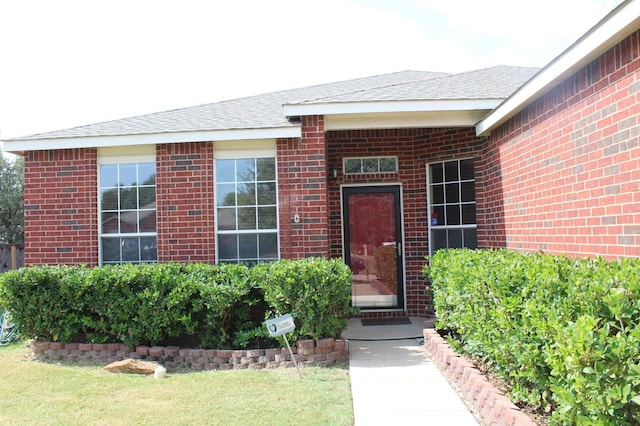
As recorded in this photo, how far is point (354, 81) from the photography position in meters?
11.9

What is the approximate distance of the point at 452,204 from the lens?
8.91 meters

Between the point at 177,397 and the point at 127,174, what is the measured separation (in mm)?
4398

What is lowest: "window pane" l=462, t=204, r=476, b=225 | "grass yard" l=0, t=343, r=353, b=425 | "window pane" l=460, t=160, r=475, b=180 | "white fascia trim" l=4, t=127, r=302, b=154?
"grass yard" l=0, t=343, r=353, b=425

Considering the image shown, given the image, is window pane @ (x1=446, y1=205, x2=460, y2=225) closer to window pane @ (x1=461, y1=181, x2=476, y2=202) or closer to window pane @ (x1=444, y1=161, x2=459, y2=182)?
window pane @ (x1=461, y1=181, x2=476, y2=202)

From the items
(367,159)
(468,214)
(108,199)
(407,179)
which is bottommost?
(468,214)

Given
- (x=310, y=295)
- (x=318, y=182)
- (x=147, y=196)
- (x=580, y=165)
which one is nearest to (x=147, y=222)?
(x=147, y=196)

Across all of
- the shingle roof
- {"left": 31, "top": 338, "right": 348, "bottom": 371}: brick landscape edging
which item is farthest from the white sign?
the shingle roof

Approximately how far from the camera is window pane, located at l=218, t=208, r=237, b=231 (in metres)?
8.20

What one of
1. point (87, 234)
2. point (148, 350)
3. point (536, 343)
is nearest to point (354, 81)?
point (87, 234)

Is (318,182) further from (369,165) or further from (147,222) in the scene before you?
(147,222)

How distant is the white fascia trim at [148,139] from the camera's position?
7.71 m

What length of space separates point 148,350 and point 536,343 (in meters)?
5.06

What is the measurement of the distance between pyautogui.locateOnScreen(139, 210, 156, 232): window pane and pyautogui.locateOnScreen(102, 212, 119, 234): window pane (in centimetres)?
42

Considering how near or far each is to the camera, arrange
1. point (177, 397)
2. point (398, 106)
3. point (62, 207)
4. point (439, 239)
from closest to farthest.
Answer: point (177, 397)
point (398, 106)
point (62, 207)
point (439, 239)
